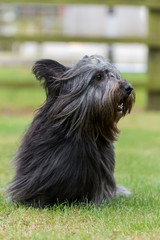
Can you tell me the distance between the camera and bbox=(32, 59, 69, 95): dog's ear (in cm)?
471

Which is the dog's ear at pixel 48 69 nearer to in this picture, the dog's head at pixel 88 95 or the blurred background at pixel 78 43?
the dog's head at pixel 88 95

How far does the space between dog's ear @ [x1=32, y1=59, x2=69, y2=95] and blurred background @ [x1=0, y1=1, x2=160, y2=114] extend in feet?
11.0

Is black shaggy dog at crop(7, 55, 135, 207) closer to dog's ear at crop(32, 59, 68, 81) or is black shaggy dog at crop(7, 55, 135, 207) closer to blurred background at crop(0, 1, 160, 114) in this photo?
dog's ear at crop(32, 59, 68, 81)

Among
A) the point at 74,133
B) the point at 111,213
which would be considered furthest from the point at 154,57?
the point at 111,213

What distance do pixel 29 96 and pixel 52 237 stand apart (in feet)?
34.4

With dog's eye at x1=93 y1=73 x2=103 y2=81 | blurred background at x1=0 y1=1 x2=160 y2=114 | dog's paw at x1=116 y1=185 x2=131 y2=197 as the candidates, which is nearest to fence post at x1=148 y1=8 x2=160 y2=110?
blurred background at x1=0 y1=1 x2=160 y2=114

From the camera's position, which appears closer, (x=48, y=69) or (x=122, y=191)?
(x=48, y=69)

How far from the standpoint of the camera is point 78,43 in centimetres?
1453

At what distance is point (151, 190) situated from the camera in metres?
5.52

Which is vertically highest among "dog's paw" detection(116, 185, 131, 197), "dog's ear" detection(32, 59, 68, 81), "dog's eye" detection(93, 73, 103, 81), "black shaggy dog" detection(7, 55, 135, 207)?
"dog's ear" detection(32, 59, 68, 81)

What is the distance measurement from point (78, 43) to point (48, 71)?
9939 mm

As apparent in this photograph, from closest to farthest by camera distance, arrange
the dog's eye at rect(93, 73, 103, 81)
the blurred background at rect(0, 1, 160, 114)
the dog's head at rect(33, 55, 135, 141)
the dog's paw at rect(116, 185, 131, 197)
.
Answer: the dog's head at rect(33, 55, 135, 141), the dog's eye at rect(93, 73, 103, 81), the dog's paw at rect(116, 185, 131, 197), the blurred background at rect(0, 1, 160, 114)

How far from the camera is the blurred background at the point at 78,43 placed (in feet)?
38.2

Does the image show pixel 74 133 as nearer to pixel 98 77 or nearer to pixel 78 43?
pixel 98 77
